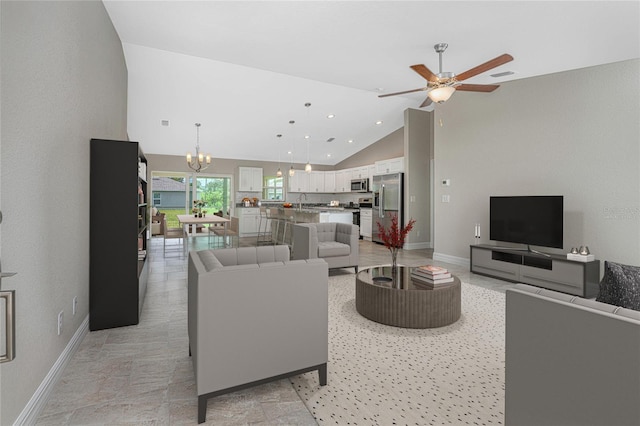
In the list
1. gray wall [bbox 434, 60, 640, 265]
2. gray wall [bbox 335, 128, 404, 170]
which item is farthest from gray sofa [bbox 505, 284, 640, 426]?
gray wall [bbox 335, 128, 404, 170]

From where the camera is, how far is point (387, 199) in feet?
26.4

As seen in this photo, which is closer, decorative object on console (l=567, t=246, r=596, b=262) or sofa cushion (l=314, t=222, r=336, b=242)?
decorative object on console (l=567, t=246, r=596, b=262)

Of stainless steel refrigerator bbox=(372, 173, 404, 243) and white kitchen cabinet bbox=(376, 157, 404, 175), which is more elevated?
white kitchen cabinet bbox=(376, 157, 404, 175)

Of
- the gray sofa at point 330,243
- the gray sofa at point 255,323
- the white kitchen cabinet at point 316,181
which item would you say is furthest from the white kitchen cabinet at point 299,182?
the gray sofa at point 255,323

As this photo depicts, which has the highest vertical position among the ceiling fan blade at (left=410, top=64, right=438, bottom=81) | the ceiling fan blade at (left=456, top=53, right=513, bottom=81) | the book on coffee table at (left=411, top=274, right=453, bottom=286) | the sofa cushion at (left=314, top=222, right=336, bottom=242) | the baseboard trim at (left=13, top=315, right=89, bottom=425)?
the ceiling fan blade at (left=410, top=64, right=438, bottom=81)

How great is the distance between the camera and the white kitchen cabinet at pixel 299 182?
1044 cm

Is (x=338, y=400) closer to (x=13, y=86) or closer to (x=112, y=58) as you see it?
(x=13, y=86)

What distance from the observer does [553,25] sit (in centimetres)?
310

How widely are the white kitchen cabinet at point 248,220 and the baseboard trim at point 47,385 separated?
23.8ft

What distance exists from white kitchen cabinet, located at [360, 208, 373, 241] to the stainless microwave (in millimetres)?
649

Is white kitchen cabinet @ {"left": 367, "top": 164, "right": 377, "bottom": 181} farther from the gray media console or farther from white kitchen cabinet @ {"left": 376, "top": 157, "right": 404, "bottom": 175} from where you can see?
the gray media console

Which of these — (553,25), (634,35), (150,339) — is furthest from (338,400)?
(634,35)

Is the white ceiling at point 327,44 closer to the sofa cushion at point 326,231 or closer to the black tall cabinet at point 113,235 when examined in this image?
the black tall cabinet at point 113,235

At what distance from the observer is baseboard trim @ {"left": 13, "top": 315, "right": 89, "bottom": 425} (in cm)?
156
